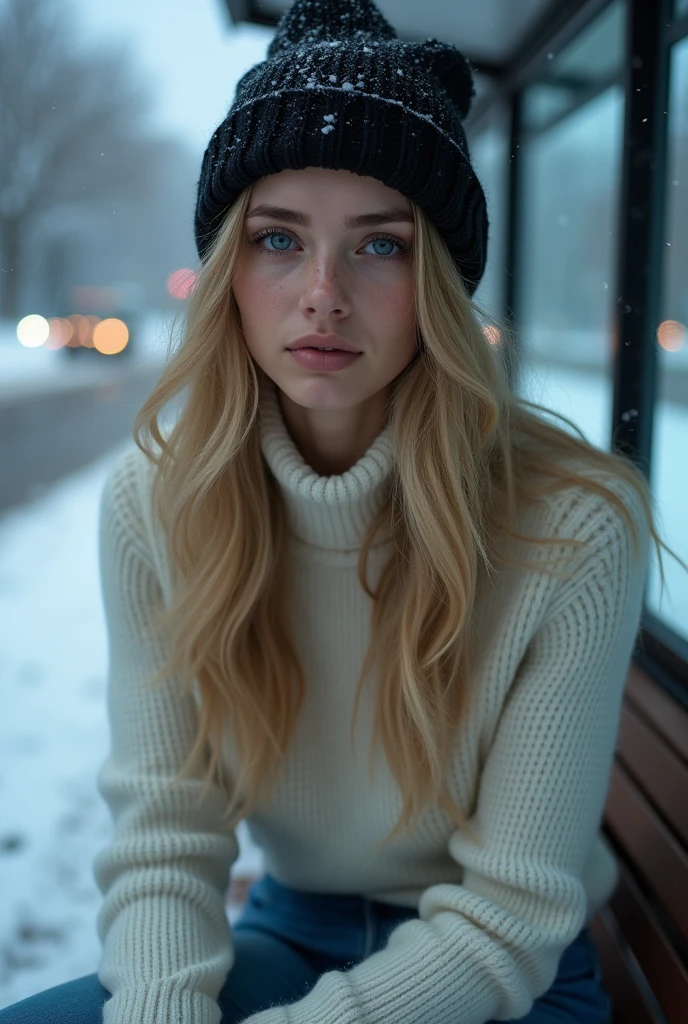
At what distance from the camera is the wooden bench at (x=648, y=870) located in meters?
1.28

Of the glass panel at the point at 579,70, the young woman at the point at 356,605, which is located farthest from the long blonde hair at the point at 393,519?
the glass panel at the point at 579,70

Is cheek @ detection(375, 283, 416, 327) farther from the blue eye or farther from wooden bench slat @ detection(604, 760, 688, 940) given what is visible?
wooden bench slat @ detection(604, 760, 688, 940)

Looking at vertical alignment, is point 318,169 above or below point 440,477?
above

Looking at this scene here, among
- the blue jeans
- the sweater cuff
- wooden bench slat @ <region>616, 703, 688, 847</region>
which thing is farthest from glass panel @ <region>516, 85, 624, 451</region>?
the sweater cuff

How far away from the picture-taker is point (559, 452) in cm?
134

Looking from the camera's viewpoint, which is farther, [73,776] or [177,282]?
[73,776]

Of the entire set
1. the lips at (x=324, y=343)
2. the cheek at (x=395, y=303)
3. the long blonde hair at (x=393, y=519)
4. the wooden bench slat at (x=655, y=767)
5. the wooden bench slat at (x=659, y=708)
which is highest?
the cheek at (x=395, y=303)

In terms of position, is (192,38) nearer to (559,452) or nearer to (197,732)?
(559,452)

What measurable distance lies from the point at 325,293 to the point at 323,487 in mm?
271

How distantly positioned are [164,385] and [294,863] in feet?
2.68

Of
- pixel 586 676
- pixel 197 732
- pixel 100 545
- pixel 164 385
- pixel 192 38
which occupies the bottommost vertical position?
pixel 197 732

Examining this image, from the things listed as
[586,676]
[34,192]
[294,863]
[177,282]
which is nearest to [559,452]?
[586,676]

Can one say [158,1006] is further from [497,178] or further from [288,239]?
[497,178]

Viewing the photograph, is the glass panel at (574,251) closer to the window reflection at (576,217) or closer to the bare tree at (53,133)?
the window reflection at (576,217)
